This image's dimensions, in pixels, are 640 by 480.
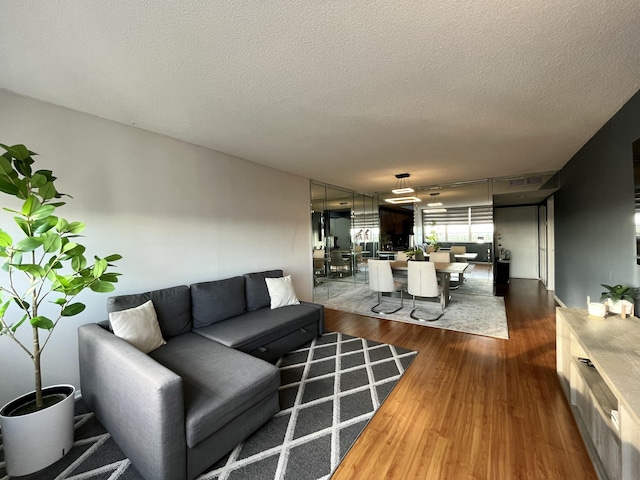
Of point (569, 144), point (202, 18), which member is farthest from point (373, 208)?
point (202, 18)

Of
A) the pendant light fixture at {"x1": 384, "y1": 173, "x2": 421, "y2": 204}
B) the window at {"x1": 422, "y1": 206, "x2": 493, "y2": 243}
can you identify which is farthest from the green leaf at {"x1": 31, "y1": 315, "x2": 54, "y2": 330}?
the window at {"x1": 422, "y1": 206, "x2": 493, "y2": 243}

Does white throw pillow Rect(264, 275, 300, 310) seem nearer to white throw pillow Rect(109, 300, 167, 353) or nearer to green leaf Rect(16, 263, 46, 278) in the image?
white throw pillow Rect(109, 300, 167, 353)

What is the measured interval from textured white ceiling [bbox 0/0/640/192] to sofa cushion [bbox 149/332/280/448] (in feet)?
7.14

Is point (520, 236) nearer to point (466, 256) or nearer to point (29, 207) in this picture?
point (466, 256)

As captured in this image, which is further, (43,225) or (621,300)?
(621,300)

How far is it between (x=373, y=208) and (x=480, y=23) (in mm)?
6011

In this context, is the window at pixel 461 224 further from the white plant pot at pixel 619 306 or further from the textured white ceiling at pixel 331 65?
the white plant pot at pixel 619 306

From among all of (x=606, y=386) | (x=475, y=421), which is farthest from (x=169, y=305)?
(x=606, y=386)

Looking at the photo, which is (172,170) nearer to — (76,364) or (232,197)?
(232,197)

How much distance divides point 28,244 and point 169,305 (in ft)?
4.35

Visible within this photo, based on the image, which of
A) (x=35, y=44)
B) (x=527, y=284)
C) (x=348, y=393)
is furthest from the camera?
(x=527, y=284)

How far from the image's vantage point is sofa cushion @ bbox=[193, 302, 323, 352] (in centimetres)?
255

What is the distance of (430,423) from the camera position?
1.96 meters

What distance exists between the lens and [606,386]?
171 cm
